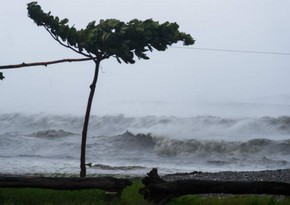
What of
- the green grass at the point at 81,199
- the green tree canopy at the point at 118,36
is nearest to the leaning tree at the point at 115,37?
the green tree canopy at the point at 118,36

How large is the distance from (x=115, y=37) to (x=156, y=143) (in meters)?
32.5

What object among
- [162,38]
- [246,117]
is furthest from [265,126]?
[162,38]

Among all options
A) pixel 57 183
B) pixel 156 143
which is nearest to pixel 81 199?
pixel 57 183

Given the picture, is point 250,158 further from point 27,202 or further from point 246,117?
point 27,202

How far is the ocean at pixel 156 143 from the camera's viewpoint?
3384 centimetres

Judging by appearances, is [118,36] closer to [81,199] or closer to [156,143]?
[81,199]

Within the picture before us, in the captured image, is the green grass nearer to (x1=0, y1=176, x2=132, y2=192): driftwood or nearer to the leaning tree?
(x1=0, y1=176, x2=132, y2=192): driftwood

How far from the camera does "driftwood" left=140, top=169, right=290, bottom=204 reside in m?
9.25

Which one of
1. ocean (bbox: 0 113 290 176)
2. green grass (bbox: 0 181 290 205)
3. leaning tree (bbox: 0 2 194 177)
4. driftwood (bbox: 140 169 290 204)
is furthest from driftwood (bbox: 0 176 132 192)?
ocean (bbox: 0 113 290 176)

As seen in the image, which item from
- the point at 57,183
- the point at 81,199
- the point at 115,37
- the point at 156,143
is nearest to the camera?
the point at 57,183

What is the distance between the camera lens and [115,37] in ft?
41.3

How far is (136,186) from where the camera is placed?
11508 millimetres

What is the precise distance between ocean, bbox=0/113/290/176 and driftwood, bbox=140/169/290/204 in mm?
17921

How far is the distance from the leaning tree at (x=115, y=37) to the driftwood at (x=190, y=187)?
3651mm
